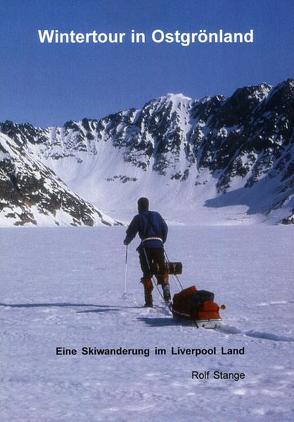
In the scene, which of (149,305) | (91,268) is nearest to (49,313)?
(149,305)

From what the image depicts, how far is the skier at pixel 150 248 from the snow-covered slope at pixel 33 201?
449 feet

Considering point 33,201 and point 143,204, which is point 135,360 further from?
point 33,201

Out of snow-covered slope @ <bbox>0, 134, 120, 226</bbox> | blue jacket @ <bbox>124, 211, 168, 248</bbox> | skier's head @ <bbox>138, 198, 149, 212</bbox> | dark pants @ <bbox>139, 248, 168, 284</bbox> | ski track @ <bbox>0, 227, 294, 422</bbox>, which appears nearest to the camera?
ski track @ <bbox>0, 227, 294, 422</bbox>

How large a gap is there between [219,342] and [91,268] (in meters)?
13.5

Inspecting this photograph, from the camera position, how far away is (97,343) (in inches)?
304

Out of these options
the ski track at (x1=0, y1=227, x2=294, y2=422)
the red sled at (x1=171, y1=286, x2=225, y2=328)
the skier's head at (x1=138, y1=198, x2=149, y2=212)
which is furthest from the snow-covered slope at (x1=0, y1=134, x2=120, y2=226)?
the red sled at (x1=171, y1=286, x2=225, y2=328)

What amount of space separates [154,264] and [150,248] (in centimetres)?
34

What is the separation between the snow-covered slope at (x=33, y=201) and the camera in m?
156

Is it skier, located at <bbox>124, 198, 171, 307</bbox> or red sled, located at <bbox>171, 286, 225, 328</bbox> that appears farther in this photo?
skier, located at <bbox>124, 198, 171, 307</bbox>

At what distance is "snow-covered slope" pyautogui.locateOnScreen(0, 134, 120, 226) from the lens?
15591 centimetres

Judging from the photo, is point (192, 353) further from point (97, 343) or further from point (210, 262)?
point (210, 262)

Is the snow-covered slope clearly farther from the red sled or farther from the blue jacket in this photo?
the red sled

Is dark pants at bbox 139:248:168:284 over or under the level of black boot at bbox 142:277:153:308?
over

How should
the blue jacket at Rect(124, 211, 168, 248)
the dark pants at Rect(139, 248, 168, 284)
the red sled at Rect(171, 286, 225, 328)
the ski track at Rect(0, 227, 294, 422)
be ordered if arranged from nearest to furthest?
the ski track at Rect(0, 227, 294, 422) < the red sled at Rect(171, 286, 225, 328) < the dark pants at Rect(139, 248, 168, 284) < the blue jacket at Rect(124, 211, 168, 248)
